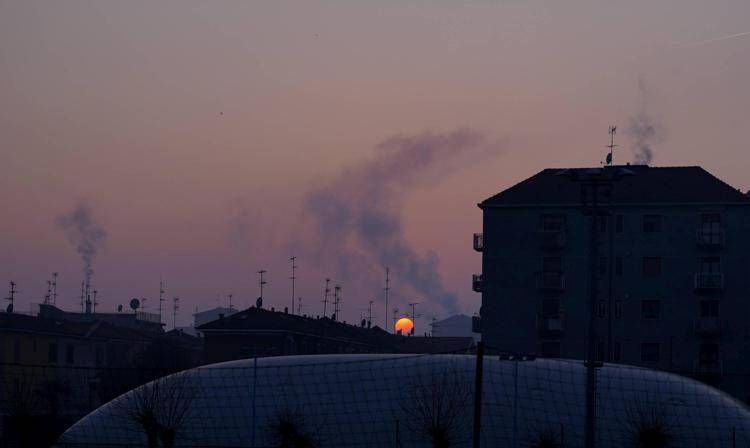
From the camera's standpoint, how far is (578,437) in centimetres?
5828

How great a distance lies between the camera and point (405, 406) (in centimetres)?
6062

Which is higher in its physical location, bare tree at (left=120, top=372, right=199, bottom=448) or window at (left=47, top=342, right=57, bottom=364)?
window at (left=47, top=342, right=57, bottom=364)

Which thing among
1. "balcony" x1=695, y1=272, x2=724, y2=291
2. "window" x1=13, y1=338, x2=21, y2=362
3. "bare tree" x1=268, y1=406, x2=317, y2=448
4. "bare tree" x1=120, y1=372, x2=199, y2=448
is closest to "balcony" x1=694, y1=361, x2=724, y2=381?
"balcony" x1=695, y1=272, x2=724, y2=291

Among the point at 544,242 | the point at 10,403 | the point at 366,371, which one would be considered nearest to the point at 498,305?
the point at 544,242

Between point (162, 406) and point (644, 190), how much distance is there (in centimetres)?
4477

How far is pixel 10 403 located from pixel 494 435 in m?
20.8

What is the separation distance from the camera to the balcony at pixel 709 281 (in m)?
87.9

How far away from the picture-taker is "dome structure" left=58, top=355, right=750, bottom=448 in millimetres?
57703

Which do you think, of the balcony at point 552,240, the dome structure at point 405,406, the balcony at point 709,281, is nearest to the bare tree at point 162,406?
the dome structure at point 405,406

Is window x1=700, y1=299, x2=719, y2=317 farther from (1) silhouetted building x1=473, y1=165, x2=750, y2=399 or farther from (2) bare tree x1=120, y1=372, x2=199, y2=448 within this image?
(2) bare tree x1=120, y1=372, x2=199, y2=448

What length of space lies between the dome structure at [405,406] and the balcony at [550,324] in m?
24.4

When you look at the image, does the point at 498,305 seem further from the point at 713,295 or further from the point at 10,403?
the point at 10,403

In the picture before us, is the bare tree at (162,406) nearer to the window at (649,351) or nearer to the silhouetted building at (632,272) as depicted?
the silhouetted building at (632,272)

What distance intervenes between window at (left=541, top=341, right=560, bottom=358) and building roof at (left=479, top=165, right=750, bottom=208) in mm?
9715
